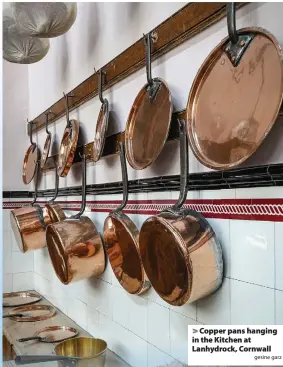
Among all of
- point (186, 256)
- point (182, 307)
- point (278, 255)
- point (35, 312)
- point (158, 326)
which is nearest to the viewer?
point (278, 255)

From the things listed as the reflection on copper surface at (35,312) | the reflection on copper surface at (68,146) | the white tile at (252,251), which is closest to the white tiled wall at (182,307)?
the white tile at (252,251)

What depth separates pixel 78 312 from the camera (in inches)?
85.4

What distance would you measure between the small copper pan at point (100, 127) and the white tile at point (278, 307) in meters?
0.93

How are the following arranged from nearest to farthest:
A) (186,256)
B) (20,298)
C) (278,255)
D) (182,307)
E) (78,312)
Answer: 1. (278,255)
2. (186,256)
3. (182,307)
4. (78,312)
5. (20,298)

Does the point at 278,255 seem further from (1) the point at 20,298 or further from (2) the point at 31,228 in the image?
(1) the point at 20,298

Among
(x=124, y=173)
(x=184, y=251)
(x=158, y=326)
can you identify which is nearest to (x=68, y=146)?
(x=124, y=173)

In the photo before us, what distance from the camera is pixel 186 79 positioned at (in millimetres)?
1250

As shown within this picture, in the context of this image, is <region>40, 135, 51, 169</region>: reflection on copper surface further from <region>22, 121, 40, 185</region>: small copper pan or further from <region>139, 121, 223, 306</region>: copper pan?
<region>139, 121, 223, 306</region>: copper pan

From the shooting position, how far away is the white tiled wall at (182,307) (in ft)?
3.14

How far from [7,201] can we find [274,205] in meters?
2.43

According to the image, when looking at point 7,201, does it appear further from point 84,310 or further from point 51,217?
point 84,310

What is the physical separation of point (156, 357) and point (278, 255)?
2.30 ft

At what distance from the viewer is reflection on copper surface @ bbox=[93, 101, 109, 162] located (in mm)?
1638

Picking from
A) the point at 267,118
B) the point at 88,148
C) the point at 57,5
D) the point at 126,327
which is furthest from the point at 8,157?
the point at 267,118
